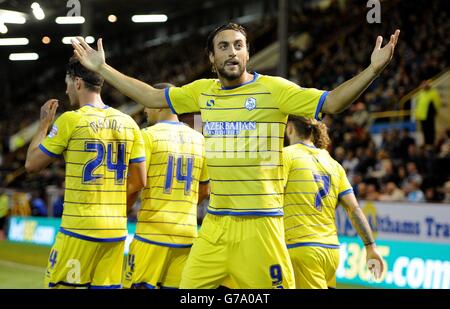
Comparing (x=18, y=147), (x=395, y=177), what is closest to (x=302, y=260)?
(x=395, y=177)

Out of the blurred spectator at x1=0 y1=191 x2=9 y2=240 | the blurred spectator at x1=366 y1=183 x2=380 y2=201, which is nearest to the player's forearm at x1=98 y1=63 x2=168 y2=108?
the blurred spectator at x1=366 y1=183 x2=380 y2=201

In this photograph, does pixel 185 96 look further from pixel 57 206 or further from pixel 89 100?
pixel 57 206

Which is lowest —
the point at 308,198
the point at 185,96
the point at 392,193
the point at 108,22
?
the point at 308,198

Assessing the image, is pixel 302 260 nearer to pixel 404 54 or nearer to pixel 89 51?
pixel 89 51

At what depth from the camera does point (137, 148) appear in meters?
5.82

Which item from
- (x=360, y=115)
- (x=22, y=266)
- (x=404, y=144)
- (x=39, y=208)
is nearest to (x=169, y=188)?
(x=22, y=266)

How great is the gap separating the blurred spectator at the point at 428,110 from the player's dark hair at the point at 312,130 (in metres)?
10.6

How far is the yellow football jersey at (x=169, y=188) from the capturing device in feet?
20.1

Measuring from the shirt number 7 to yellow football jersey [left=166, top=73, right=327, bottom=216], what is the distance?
1.26 m

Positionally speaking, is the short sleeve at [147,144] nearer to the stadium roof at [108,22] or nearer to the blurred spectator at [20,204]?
the stadium roof at [108,22]

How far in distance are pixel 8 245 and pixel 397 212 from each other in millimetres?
10116

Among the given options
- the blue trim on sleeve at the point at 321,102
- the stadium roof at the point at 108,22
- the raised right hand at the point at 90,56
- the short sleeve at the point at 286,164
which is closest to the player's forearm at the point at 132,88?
the raised right hand at the point at 90,56

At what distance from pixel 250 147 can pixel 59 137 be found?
151cm

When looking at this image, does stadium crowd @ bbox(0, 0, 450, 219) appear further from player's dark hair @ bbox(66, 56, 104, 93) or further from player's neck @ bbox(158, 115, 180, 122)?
player's dark hair @ bbox(66, 56, 104, 93)
